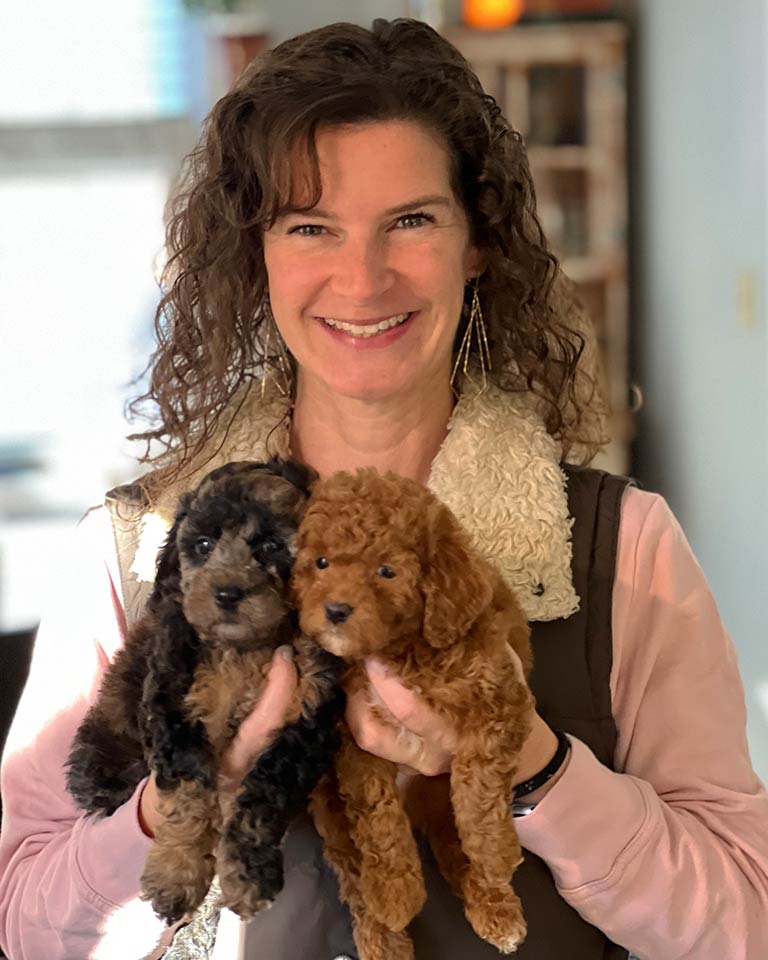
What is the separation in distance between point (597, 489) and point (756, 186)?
82.6 inches

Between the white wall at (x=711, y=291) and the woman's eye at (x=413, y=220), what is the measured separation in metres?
2.00

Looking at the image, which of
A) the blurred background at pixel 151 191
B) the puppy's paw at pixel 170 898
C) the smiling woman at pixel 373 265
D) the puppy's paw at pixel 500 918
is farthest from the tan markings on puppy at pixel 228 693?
the blurred background at pixel 151 191

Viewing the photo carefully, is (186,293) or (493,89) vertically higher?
(493,89)

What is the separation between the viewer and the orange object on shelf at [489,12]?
4078 mm

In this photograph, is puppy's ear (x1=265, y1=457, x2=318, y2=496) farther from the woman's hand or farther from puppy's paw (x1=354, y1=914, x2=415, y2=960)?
puppy's paw (x1=354, y1=914, x2=415, y2=960)

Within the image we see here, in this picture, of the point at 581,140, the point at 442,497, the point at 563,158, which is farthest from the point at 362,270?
the point at 581,140

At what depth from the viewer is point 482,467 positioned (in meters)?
1.18

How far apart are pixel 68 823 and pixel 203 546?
17.9 inches

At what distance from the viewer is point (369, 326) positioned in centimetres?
114

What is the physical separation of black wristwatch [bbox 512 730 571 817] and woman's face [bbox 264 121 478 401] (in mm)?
413

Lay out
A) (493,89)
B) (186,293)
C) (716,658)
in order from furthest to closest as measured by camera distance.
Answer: (493,89), (186,293), (716,658)

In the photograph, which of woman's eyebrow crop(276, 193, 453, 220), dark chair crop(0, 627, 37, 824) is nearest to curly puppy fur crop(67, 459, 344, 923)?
woman's eyebrow crop(276, 193, 453, 220)

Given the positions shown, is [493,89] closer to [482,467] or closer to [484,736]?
[482,467]

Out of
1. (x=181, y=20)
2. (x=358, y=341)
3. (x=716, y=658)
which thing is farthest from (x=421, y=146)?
(x=181, y=20)
